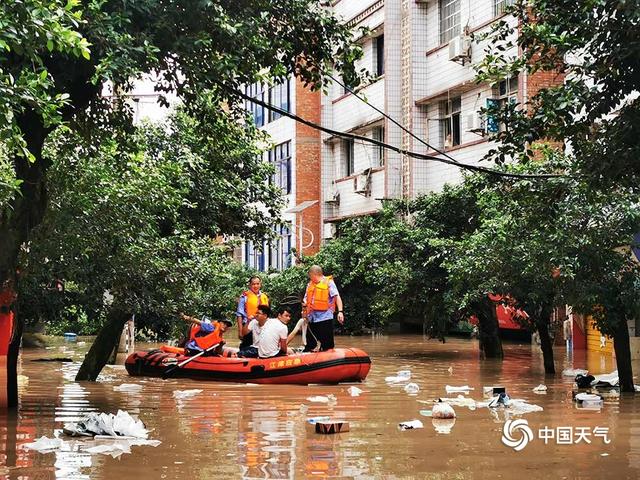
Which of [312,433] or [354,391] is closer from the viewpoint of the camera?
[312,433]

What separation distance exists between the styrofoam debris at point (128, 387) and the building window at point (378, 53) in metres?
19.7

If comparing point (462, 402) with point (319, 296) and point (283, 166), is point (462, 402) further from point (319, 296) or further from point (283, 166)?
point (283, 166)

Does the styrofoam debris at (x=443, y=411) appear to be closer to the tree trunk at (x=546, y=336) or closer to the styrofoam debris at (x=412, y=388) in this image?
the styrofoam debris at (x=412, y=388)

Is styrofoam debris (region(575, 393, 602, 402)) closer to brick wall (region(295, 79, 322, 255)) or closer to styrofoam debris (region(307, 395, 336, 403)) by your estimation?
styrofoam debris (region(307, 395, 336, 403))

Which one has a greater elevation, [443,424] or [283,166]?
[283,166]

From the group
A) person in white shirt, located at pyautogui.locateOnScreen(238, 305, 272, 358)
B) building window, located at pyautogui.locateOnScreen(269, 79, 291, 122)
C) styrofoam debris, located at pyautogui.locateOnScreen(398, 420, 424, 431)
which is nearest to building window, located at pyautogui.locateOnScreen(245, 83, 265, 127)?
building window, located at pyautogui.locateOnScreen(269, 79, 291, 122)

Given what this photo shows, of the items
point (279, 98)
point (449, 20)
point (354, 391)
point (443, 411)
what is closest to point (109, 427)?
point (443, 411)

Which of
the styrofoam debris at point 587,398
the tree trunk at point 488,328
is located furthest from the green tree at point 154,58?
the tree trunk at point 488,328

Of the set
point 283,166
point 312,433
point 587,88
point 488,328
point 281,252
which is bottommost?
point 312,433

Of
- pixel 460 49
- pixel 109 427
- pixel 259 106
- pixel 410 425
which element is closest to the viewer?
pixel 109 427

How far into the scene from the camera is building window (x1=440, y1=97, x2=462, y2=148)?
33406 millimetres

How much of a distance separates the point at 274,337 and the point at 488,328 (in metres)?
7.99

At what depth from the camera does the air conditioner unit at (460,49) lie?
103 ft

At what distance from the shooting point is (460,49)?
31703 millimetres
